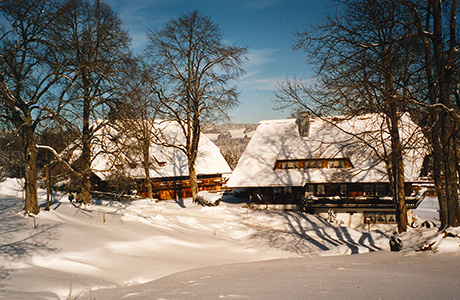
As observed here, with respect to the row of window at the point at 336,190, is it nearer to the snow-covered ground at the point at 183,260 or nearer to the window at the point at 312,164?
the window at the point at 312,164

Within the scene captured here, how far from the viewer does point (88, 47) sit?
13484 mm

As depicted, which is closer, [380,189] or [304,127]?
[380,189]

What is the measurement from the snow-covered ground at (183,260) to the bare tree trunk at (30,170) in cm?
50

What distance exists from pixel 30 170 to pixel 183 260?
6496mm

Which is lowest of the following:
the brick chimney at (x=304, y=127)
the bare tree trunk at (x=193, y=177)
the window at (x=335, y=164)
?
the bare tree trunk at (x=193, y=177)

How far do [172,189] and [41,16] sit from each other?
23.4 meters

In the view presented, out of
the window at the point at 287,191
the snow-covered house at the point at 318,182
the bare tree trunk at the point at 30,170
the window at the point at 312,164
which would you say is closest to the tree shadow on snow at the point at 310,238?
A: the snow-covered house at the point at 318,182

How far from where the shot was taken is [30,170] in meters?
11.9

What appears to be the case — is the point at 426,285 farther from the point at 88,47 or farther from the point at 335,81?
the point at 88,47

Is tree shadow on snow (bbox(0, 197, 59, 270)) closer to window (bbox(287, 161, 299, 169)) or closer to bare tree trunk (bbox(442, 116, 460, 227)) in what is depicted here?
bare tree trunk (bbox(442, 116, 460, 227))

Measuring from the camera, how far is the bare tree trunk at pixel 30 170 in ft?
38.6

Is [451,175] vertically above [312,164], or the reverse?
[312,164]

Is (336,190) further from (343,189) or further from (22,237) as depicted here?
(22,237)

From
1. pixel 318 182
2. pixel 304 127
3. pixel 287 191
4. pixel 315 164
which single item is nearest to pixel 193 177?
pixel 287 191
